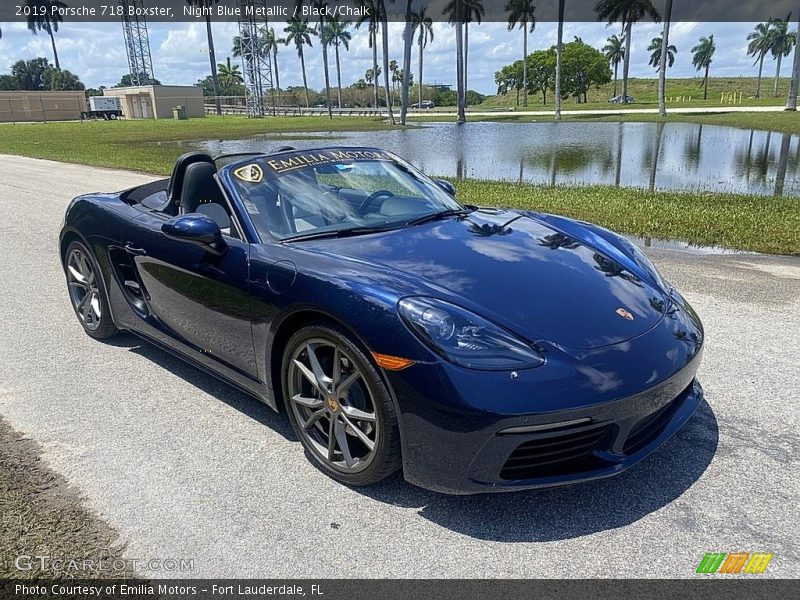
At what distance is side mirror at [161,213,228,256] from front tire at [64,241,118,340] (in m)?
1.54

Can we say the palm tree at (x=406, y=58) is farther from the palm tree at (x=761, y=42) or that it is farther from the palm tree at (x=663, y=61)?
the palm tree at (x=761, y=42)

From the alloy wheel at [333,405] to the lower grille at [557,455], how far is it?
0.58 meters

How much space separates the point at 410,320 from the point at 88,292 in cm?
333

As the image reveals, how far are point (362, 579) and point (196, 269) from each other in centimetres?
192

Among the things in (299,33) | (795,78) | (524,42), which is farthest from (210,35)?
(795,78)

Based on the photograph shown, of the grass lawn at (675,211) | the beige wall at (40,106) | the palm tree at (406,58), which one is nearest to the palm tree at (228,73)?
the beige wall at (40,106)

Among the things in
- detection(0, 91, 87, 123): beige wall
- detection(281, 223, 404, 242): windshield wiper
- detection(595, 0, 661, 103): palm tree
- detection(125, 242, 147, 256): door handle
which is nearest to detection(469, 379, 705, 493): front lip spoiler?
detection(281, 223, 404, 242): windshield wiper

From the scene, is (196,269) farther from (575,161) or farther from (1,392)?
(575,161)

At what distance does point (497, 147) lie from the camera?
26578mm

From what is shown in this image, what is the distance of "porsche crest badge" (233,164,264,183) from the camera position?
3584 millimetres

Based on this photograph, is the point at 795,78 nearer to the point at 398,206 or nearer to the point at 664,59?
the point at 664,59

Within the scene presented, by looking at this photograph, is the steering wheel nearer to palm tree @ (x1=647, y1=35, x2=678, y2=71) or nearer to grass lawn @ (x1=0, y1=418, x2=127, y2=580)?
grass lawn @ (x1=0, y1=418, x2=127, y2=580)

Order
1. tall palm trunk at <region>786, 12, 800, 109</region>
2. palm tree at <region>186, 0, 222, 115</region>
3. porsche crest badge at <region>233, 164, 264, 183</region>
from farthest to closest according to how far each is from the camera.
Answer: palm tree at <region>186, 0, 222, 115</region> → tall palm trunk at <region>786, 12, 800, 109</region> → porsche crest badge at <region>233, 164, 264, 183</region>
